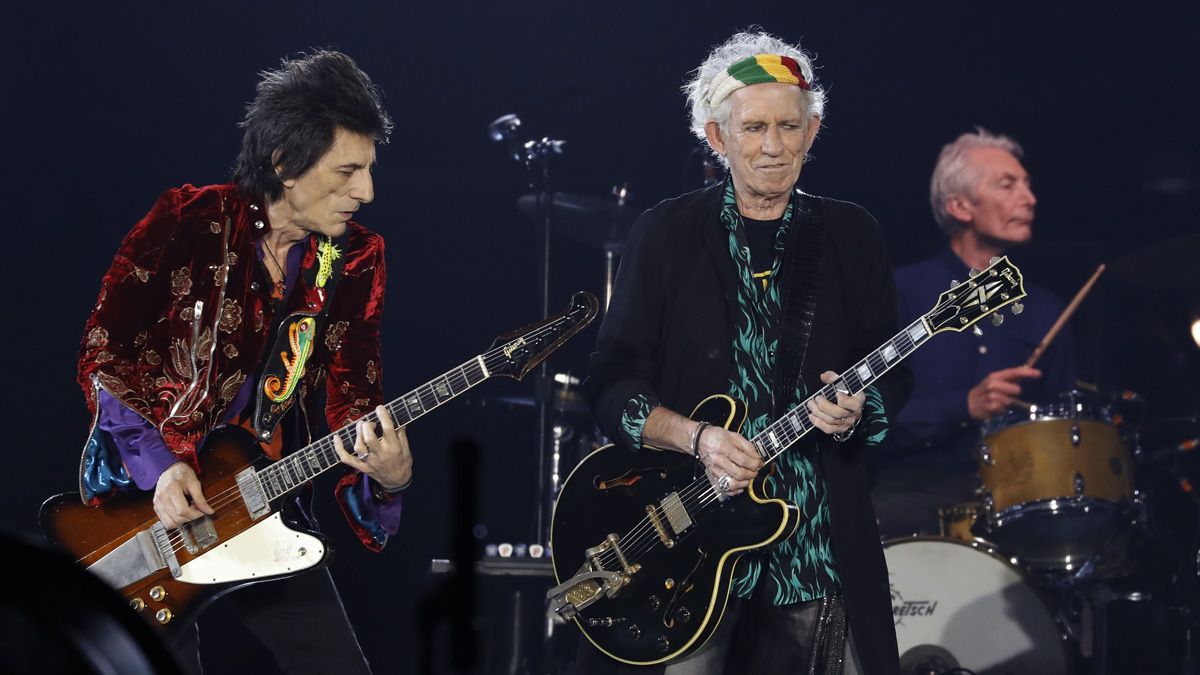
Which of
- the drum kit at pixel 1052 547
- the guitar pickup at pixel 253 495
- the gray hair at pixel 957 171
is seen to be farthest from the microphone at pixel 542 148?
the guitar pickup at pixel 253 495

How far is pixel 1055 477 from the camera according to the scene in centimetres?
487

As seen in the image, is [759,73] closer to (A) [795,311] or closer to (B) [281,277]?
(A) [795,311]

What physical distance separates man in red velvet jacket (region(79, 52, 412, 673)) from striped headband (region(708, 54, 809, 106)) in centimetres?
94

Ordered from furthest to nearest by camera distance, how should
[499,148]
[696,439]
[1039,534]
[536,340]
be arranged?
[499,148] < [1039,534] < [536,340] < [696,439]

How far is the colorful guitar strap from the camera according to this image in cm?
309

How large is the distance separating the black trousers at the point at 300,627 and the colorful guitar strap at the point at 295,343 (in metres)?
0.40

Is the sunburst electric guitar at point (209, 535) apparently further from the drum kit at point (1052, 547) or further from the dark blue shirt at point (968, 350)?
the dark blue shirt at point (968, 350)

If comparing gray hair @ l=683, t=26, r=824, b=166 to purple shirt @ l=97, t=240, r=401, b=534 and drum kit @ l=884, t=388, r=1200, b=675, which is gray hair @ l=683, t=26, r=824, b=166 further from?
drum kit @ l=884, t=388, r=1200, b=675

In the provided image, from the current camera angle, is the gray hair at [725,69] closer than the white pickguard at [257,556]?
No

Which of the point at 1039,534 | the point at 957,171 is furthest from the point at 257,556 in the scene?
the point at 957,171

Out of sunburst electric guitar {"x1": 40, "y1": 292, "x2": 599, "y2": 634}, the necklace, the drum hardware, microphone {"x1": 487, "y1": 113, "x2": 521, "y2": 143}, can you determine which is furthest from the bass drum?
the necklace

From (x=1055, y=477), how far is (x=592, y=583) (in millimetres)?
2713

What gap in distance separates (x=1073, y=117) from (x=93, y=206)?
202 inches

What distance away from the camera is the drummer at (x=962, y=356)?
5336 millimetres
